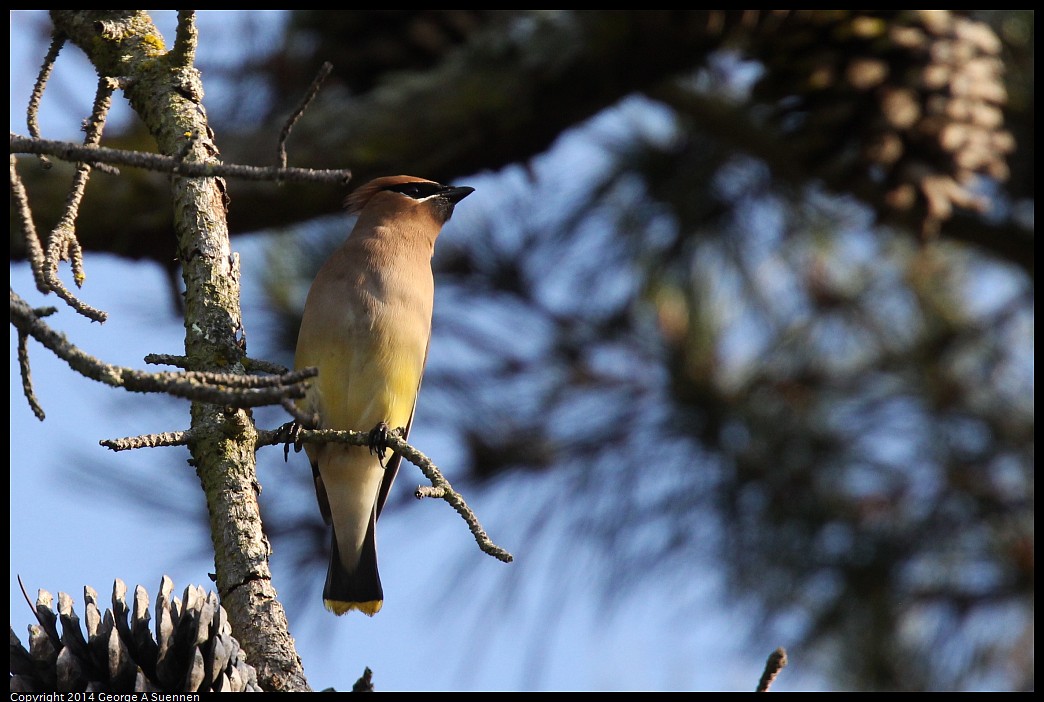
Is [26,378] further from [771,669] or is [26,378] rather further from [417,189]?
[417,189]

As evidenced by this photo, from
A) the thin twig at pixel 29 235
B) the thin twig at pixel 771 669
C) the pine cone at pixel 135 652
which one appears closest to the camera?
the thin twig at pixel 771 669

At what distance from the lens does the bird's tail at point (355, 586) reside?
3414mm

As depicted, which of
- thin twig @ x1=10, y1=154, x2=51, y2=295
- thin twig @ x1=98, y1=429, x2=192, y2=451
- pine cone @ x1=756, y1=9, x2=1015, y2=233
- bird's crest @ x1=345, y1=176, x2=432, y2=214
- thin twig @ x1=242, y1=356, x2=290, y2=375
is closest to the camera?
thin twig @ x1=10, y1=154, x2=51, y2=295

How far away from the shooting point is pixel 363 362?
3406 mm

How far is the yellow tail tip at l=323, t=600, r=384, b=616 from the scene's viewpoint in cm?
340

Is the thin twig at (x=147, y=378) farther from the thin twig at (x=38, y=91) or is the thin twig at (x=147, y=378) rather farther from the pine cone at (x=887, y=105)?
the pine cone at (x=887, y=105)

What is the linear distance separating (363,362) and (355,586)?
63 centimetres

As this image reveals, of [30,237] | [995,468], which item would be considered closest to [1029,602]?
[995,468]

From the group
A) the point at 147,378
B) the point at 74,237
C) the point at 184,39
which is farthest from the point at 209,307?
the point at 147,378

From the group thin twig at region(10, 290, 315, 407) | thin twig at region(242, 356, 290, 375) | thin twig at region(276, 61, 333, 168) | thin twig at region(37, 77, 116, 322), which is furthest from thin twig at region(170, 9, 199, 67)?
thin twig at region(10, 290, 315, 407)

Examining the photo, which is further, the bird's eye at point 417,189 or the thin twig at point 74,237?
the bird's eye at point 417,189

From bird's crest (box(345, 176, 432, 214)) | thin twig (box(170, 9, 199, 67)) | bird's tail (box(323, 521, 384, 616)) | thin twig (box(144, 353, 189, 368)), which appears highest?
bird's crest (box(345, 176, 432, 214))

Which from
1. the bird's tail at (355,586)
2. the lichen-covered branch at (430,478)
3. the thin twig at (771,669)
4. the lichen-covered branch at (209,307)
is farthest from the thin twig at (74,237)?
the bird's tail at (355,586)

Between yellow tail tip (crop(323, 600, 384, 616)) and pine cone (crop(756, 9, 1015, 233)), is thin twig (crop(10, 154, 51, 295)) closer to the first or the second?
yellow tail tip (crop(323, 600, 384, 616))
